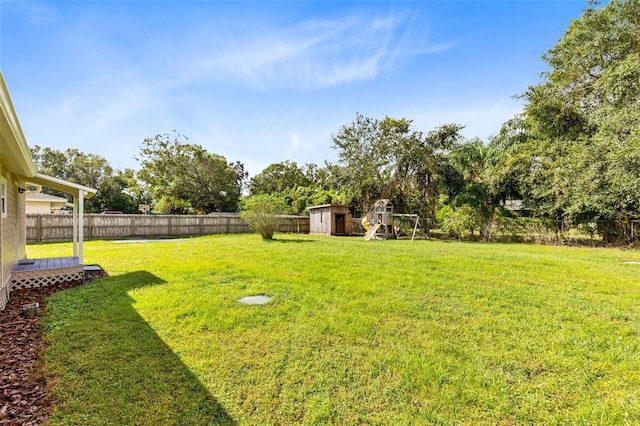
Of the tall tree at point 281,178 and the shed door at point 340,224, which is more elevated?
the tall tree at point 281,178

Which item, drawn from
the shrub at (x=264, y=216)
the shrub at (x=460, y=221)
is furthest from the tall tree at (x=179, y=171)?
the shrub at (x=460, y=221)

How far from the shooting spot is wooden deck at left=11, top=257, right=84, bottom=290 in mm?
5379

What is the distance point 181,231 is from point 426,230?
1464 centimetres

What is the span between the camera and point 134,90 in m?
8.98

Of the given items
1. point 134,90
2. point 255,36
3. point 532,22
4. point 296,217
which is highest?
point 532,22

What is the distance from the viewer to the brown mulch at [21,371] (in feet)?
6.84

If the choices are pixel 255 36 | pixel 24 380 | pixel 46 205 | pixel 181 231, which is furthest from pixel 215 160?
pixel 24 380

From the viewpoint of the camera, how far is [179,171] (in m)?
24.5

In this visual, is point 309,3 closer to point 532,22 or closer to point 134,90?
point 134,90

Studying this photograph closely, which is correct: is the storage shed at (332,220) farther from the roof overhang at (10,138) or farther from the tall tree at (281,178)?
the roof overhang at (10,138)

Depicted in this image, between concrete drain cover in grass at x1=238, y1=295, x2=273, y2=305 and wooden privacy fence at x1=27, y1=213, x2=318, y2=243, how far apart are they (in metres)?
14.2

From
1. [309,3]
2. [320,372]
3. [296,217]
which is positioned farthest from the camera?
[296,217]

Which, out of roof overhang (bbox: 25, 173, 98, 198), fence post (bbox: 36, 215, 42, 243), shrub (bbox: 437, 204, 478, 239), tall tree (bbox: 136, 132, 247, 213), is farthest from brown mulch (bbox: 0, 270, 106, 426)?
tall tree (bbox: 136, 132, 247, 213)

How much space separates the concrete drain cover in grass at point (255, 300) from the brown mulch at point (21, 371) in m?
2.21
